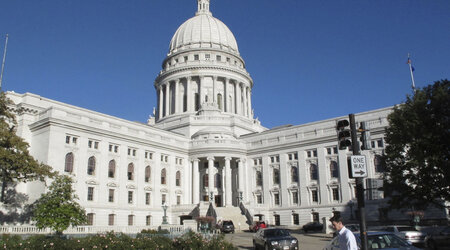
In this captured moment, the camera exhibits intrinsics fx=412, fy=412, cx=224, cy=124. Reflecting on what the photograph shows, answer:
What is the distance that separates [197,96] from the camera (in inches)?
3533

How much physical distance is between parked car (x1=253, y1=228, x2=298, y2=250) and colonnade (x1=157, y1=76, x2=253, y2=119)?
61001 millimetres

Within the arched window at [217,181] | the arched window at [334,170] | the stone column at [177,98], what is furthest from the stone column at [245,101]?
the arched window at [334,170]

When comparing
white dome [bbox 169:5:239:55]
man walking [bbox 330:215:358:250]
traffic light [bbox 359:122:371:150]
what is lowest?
man walking [bbox 330:215:358:250]

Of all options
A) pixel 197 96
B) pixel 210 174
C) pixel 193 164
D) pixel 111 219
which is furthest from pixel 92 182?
pixel 197 96

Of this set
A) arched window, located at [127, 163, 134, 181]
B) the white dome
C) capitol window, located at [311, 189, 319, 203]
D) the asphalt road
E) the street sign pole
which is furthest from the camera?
the white dome

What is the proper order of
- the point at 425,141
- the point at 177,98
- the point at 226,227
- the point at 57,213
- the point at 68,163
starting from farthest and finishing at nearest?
1. the point at 177,98
2. the point at 68,163
3. the point at 226,227
4. the point at 57,213
5. the point at 425,141

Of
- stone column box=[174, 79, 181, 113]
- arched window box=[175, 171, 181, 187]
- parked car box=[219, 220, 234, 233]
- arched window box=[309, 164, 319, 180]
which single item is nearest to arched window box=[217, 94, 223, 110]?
stone column box=[174, 79, 181, 113]

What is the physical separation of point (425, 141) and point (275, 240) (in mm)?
16138

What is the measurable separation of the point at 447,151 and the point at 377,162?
25.1m

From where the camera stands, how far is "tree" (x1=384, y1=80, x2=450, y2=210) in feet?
108

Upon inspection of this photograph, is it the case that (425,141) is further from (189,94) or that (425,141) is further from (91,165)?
(189,94)

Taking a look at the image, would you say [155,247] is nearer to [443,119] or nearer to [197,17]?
[443,119]

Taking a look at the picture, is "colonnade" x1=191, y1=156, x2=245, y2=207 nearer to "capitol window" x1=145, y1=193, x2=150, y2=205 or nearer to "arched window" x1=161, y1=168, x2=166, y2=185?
"arched window" x1=161, y1=168, x2=166, y2=185

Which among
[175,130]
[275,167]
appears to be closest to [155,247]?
[275,167]
